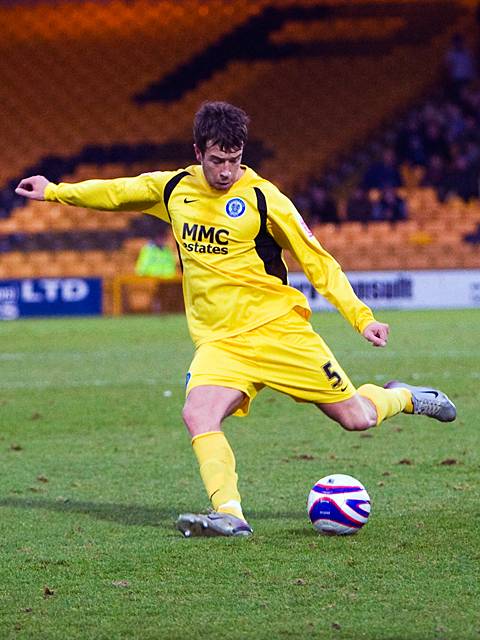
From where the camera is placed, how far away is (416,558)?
15.8 ft

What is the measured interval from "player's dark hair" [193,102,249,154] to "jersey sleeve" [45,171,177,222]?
0.42 m

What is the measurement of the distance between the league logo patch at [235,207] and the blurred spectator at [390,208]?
2242cm

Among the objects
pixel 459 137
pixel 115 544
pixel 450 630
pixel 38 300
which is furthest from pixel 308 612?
pixel 459 137

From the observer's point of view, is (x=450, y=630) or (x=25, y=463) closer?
(x=450, y=630)

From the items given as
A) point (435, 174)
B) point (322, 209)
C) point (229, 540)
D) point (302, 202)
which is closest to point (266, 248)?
point (229, 540)

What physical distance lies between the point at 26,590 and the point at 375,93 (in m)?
28.4

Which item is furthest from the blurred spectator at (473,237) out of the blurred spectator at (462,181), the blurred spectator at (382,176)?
the blurred spectator at (382,176)

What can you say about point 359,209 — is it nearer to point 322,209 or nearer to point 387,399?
point 322,209

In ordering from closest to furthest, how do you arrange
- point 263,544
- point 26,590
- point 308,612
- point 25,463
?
1. point 308,612
2. point 26,590
3. point 263,544
4. point 25,463

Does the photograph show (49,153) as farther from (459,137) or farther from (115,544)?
(115,544)

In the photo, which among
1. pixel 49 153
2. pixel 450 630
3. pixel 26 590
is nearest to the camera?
pixel 450 630

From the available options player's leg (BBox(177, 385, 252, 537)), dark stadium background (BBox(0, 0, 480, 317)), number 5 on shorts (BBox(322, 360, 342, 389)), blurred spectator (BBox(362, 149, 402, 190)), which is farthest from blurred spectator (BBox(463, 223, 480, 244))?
player's leg (BBox(177, 385, 252, 537))

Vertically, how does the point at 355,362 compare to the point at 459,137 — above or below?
below

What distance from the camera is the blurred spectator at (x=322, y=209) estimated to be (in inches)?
1081
